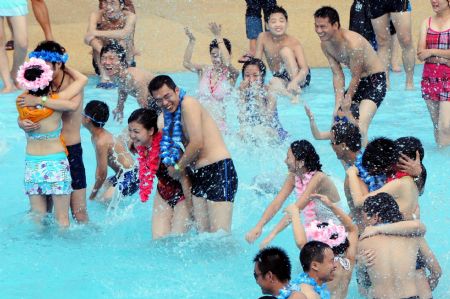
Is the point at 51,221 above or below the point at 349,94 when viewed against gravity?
below

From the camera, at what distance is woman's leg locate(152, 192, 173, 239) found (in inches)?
264

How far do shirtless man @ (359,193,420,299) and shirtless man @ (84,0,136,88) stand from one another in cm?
634

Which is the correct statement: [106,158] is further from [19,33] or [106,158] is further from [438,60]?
[19,33]

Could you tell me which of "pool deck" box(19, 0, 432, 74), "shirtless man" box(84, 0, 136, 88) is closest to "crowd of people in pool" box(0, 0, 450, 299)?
"shirtless man" box(84, 0, 136, 88)

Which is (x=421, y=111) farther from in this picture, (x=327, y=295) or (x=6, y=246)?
(x=327, y=295)

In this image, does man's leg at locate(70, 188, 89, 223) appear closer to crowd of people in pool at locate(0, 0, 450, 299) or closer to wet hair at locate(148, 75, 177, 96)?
crowd of people in pool at locate(0, 0, 450, 299)

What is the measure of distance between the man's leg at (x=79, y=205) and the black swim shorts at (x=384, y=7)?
486cm

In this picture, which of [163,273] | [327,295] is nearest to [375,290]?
[327,295]

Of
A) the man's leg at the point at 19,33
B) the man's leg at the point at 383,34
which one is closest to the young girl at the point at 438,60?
the man's leg at the point at 383,34

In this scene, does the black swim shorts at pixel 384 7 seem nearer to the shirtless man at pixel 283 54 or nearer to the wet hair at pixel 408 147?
the shirtless man at pixel 283 54

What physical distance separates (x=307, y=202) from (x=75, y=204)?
1.88 m

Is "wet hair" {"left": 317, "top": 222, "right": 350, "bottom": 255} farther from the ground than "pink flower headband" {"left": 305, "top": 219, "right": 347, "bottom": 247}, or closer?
closer

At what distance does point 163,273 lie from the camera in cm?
648

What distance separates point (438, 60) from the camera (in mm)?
8875
